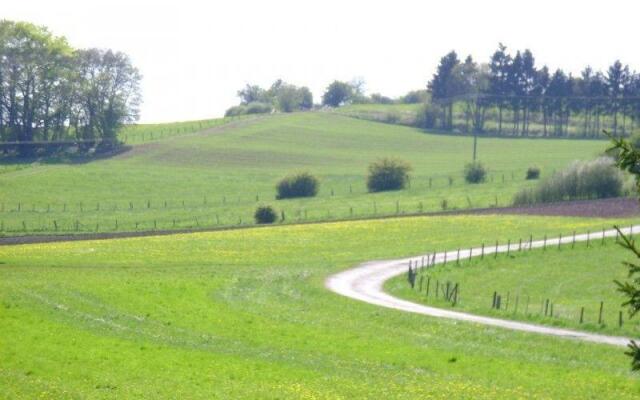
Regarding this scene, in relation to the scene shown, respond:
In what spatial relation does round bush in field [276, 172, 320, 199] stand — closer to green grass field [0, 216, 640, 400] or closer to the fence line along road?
the fence line along road

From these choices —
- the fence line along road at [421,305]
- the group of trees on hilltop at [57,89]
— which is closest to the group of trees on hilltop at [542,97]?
the group of trees on hilltop at [57,89]

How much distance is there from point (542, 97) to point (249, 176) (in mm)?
66937

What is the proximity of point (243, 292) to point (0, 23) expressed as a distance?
94188 mm

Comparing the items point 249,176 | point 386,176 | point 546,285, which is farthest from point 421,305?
point 249,176

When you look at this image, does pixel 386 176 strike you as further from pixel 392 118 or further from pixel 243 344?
pixel 392 118

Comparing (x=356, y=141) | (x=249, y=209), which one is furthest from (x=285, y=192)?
(x=356, y=141)

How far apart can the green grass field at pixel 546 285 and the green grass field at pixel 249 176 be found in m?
28.6

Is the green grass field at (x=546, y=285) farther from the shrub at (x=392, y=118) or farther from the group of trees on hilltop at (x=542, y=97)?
the shrub at (x=392, y=118)

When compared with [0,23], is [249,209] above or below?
below

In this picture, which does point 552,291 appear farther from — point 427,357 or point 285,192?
point 285,192

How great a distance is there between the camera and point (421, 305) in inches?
1943

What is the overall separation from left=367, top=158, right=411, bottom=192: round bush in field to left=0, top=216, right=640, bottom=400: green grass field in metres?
49.1

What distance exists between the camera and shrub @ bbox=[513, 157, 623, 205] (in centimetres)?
9012

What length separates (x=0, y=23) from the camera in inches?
5330
